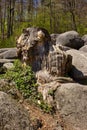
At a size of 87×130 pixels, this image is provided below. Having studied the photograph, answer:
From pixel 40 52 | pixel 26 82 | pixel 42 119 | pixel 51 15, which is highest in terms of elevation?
pixel 40 52

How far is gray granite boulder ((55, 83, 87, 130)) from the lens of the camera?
7340 mm

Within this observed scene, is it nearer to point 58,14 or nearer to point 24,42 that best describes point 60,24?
point 58,14

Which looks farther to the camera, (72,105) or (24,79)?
(24,79)

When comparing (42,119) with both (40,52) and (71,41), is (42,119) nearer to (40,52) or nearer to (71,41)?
(40,52)

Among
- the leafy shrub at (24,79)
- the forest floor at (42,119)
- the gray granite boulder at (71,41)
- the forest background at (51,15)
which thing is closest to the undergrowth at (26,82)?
the leafy shrub at (24,79)

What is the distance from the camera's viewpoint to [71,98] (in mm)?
7805

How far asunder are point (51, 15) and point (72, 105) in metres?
24.5

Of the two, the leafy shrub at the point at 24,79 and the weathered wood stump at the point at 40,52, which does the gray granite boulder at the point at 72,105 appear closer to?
the leafy shrub at the point at 24,79

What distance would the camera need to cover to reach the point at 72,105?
7684 mm

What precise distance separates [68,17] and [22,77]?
23.4 m

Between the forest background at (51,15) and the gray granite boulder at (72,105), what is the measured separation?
64.9 ft

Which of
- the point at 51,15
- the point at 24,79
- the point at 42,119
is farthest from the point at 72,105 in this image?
the point at 51,15

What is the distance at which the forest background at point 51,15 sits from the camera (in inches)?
1134

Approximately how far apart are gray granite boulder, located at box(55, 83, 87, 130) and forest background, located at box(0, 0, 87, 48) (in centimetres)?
1979
